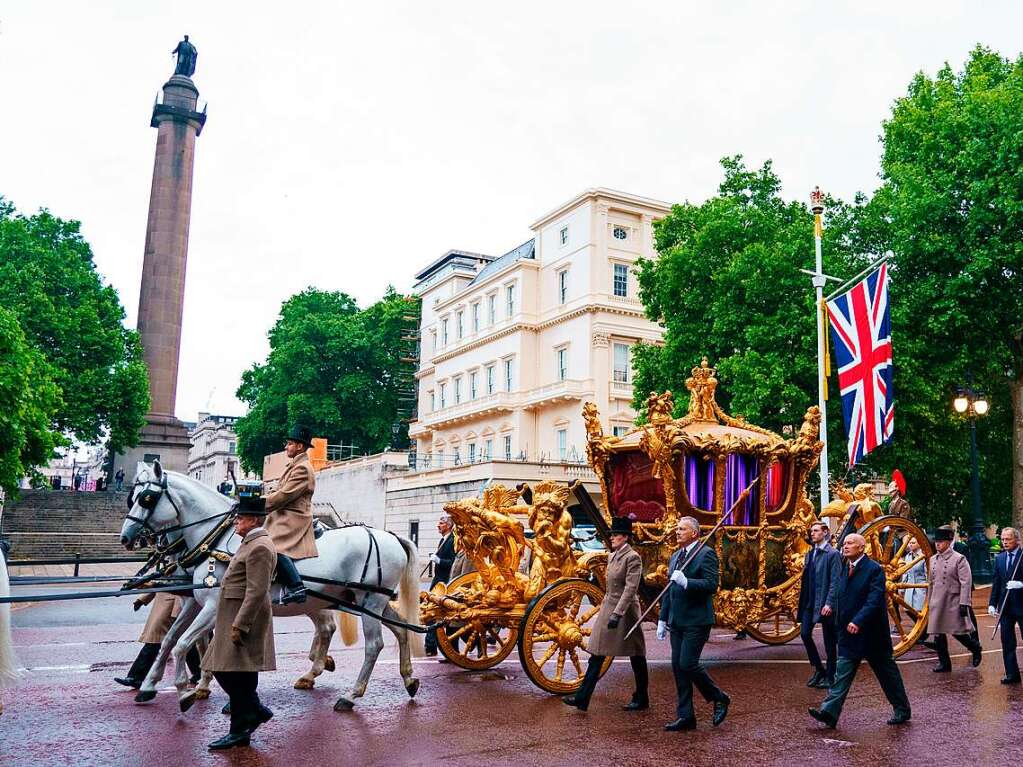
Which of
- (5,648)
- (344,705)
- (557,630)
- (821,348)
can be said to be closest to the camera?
(5,648)

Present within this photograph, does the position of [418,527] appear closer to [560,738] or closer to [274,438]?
[274,438]

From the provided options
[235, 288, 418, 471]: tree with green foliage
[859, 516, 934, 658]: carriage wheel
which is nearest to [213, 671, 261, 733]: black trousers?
[859, 516, 934, 658]: carriage wheel

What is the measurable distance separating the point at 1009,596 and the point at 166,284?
45268 mm

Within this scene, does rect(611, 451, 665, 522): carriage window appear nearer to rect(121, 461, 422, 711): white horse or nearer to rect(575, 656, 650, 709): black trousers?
rect(575, 656, 650, 709): black trousers

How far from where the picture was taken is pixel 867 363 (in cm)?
2075

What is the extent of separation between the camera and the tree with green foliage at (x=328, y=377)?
197 ft

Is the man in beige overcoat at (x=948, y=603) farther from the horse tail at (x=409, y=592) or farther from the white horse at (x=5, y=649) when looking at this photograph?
the white horse at (x=5, y=649)

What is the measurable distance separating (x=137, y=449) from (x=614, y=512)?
137 ft

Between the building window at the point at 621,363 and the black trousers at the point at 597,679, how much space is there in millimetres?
38597

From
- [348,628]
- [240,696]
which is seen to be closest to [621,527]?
[348,628]

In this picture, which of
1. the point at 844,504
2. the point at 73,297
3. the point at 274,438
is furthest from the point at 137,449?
the point at 844,504

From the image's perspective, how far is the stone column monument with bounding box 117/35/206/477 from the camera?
48844mm

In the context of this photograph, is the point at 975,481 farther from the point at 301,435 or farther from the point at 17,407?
the point at 17,407

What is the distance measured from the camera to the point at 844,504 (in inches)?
543
